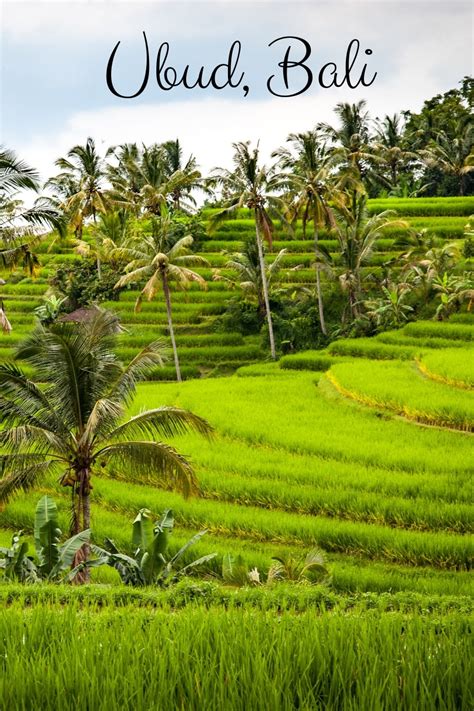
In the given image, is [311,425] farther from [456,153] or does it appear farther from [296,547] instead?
[456,153]

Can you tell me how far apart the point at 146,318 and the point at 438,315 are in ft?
35.0

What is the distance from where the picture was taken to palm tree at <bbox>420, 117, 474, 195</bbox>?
3606 cm

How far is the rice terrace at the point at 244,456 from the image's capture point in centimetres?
298

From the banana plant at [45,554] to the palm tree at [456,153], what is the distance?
3116 centimetres

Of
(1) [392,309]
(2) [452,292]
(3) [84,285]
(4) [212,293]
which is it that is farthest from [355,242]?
(3) [84,285]

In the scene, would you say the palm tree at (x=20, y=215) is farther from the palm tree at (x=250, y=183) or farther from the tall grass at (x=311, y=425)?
the palm tree at (x=250, y=183)

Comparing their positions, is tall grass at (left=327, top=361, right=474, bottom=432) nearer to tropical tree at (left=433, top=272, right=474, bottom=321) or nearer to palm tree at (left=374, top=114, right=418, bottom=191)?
tropical tree at (left=433, top=272, right=474, bottom=321)

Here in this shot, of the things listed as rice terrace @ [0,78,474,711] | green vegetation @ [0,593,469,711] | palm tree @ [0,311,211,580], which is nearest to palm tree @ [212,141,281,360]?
rice terrace @ [0,78,474,711]

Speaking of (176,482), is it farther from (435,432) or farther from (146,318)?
(146,318)

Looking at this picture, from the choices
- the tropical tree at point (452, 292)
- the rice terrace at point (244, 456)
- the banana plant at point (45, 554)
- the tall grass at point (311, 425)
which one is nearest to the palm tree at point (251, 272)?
the rice terrace at point (244, 456)

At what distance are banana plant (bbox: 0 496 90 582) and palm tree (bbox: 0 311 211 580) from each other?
512 mm

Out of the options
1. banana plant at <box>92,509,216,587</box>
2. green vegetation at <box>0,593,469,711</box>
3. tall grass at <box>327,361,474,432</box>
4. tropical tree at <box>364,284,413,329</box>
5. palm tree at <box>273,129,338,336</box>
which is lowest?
banana plant at <box>92,509,216,587</box>

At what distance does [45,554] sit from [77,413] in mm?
1599

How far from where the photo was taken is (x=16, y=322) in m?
28.9
